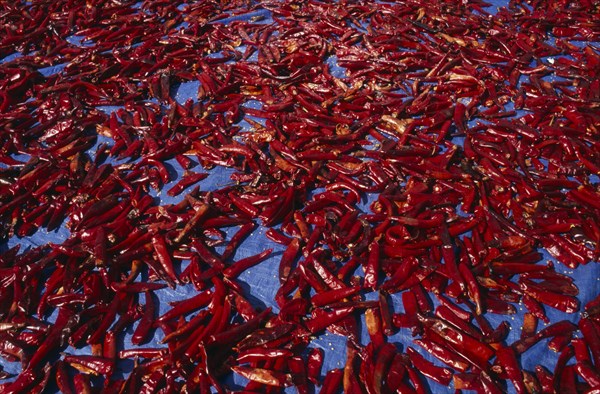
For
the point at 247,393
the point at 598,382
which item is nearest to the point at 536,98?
the point at 598,382

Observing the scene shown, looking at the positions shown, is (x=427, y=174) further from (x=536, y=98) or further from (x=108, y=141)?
(x=108, y=141)

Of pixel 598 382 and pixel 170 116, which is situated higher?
pixel 170 116

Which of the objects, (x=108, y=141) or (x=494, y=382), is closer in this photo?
(x=494, y=382)

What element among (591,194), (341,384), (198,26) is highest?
(198,26)

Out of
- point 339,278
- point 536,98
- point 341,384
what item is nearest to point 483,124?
point 536,98

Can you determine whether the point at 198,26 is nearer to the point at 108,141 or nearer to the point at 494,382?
the point at 108,141

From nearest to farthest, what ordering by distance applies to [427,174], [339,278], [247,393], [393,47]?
[247,393] → [339,278] → [427,174] → [393,47]

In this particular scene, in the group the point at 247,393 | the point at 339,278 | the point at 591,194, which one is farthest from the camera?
the point at 591,194
